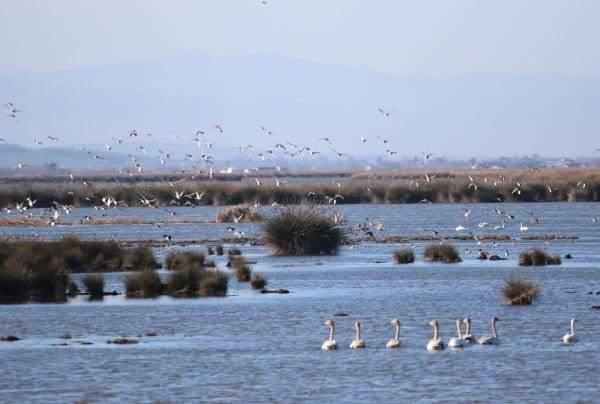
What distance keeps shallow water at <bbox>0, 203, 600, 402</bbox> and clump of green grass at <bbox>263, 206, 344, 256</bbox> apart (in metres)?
3.80

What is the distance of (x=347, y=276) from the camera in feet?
140

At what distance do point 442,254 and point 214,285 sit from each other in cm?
1280

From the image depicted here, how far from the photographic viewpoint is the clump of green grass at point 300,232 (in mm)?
50000

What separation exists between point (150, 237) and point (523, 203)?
3895 centimetres

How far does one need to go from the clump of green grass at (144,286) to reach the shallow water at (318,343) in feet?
3.14

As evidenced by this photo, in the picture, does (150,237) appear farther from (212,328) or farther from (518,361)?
(518,361)

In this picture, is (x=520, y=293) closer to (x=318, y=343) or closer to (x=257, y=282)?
(x=318, y=343)

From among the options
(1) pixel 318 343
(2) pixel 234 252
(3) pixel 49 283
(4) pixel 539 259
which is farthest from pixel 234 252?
(1) pixel 318 343

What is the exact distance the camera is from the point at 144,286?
36.9m

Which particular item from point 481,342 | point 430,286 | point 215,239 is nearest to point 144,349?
point 481,342

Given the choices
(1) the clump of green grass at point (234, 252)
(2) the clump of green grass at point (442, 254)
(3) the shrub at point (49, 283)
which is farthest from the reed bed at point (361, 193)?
(3) the shrub at point (49, 283)

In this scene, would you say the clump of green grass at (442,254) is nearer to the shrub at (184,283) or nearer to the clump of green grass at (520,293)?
the shrub at (184,283)

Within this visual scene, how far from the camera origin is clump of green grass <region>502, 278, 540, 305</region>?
1332 inches

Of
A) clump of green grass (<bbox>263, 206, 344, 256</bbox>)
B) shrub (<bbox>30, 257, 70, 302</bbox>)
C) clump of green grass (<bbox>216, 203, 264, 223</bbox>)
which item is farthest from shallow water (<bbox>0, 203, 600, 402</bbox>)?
clump of green grass (<bbox>216, 203, 264, 223</bbox>)
